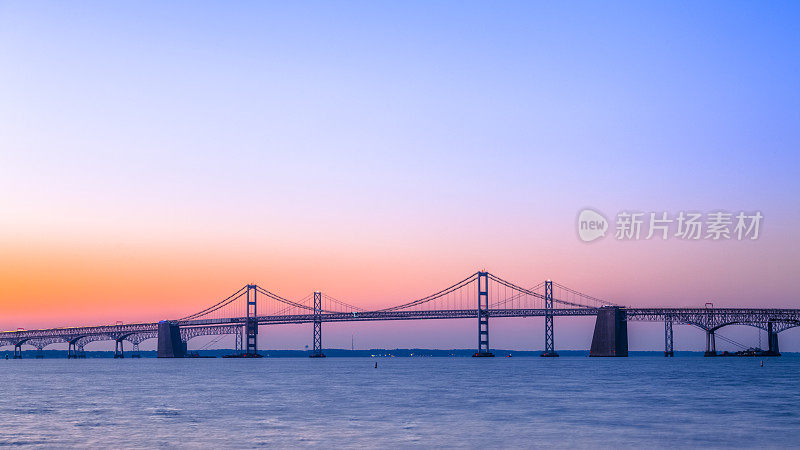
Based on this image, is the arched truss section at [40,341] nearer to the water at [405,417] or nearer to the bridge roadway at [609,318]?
the bridge roadway at [609,318]

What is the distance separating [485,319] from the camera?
145000 mm

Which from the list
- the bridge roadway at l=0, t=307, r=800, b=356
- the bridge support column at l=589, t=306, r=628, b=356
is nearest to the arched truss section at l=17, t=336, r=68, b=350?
the bridge roadway at l=0, t=307, r=800, b=356

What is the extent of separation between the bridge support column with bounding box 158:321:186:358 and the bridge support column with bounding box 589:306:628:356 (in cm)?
7966

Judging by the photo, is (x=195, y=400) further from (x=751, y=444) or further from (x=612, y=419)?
(x=751, y=444)

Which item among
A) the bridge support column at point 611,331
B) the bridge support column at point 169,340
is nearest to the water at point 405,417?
the bridge support column at point 611,331

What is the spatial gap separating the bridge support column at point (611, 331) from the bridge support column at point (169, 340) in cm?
7966

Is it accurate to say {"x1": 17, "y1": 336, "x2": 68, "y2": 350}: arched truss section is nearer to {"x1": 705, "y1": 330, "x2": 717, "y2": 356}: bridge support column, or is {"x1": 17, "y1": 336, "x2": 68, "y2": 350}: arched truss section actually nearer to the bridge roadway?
the bridge roadway

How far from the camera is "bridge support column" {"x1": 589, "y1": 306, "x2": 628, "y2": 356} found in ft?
445

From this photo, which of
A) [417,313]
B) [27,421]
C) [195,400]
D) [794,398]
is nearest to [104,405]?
[195,400]

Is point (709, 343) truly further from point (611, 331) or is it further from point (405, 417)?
point (405, 417)

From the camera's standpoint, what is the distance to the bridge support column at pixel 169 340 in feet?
533

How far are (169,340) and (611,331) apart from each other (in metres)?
83.4

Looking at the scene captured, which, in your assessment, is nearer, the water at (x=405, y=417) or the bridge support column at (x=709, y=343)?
the water at (x=405, y=417)

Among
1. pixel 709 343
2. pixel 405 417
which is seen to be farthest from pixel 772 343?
pixel 405 417
